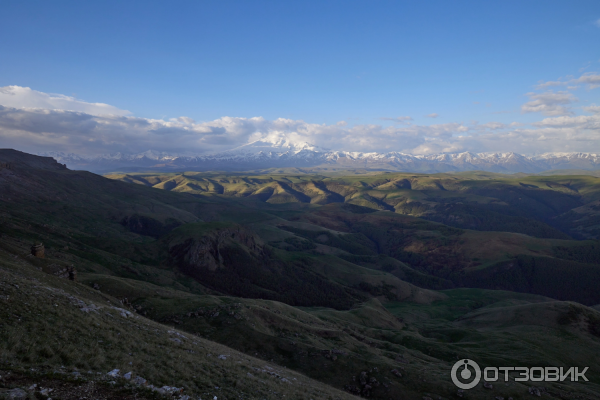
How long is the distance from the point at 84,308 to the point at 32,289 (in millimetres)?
6181

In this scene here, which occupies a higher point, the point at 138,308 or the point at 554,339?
the point at 138,308

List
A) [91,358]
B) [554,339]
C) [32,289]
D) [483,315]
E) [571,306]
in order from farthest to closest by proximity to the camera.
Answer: [483,315], [571,306], [554,339], [32,289], [91,358]

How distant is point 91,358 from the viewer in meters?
25.5

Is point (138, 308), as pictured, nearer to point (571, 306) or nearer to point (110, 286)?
point (110, 286)

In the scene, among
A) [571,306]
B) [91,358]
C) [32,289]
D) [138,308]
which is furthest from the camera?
[571,306]

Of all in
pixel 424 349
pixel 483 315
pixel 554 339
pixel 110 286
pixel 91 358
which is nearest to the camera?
pixel 91 358

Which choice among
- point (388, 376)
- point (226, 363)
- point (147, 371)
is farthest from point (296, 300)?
point (147, 371)

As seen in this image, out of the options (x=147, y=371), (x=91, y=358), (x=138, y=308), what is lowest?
(x=138, y=308)

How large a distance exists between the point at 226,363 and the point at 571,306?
532 feet

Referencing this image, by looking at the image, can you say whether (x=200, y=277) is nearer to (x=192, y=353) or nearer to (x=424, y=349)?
(x=424, y=349)

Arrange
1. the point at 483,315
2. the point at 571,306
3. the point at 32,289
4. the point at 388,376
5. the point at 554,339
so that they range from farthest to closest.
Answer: the point at 483,315 → the point at 571,306 → the point at 554,339 → the point at 388,376 → the point at 32,289

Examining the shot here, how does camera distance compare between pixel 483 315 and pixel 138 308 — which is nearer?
pixel 138 308

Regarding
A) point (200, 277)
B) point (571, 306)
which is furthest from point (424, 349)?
point (200, 277)

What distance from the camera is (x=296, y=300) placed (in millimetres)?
190875
